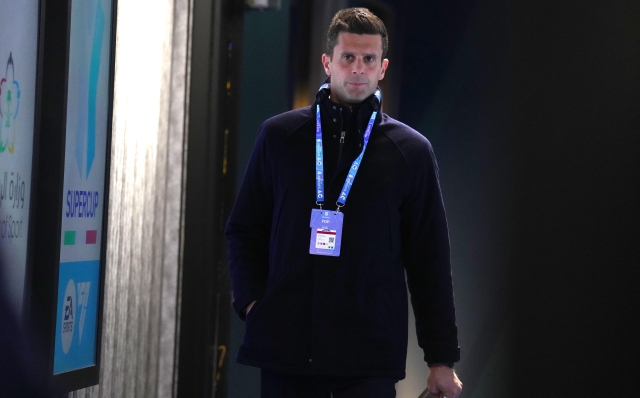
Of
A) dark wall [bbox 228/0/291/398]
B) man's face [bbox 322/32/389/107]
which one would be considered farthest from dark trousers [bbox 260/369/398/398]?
dark wall [bbox 228/0/291/398]

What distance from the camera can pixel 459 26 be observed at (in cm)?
349

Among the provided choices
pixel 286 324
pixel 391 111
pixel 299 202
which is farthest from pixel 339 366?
pixel 391 111

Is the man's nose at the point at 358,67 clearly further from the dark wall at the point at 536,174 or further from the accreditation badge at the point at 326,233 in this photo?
the dark wall at the point at 536,174

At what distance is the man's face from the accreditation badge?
33 cm

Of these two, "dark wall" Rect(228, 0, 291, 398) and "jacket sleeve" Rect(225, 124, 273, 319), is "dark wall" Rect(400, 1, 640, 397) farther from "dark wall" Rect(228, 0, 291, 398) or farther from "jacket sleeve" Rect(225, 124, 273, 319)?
"jacket sleeve" Rect(225, 124, 273, 319)

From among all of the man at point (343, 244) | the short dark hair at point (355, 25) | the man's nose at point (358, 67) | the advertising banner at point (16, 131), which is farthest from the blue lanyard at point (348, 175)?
the advertising banner at point (16, 131)

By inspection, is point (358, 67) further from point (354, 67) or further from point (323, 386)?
point (323, 386)

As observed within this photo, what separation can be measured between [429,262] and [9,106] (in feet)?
3.66

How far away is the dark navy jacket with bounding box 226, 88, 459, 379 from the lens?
2238 millimetres

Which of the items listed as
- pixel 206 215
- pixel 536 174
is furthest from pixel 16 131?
pixel 536 174

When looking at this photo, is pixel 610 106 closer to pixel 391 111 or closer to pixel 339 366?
pixel 391 111

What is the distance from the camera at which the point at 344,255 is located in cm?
226

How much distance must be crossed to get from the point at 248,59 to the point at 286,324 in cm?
181

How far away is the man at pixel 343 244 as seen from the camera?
2.24 metres
